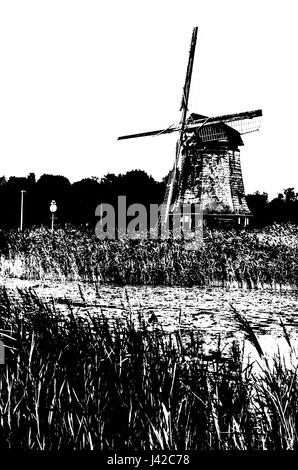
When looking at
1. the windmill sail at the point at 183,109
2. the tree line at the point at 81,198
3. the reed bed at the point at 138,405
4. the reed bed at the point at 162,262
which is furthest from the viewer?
the tree line at the point at 81,198

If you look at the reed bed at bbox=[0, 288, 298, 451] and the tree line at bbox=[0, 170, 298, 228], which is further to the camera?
the tree line at bbox=[0, 170, 298, 228]

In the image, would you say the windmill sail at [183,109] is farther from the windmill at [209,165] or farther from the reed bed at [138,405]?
the reed bed at [138,405]

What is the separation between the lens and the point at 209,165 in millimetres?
19891

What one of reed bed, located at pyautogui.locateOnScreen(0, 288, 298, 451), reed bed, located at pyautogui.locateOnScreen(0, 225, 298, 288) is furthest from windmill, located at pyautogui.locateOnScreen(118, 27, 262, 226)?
reed bed, located at pyautogui.locateOnScreen(0, 288, 298, 451)

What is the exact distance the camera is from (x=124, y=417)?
2236 mm

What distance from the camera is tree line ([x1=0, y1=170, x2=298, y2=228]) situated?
130ft

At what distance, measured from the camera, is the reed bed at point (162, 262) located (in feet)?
29.6

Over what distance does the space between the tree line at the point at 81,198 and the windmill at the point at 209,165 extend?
17062 millimetres

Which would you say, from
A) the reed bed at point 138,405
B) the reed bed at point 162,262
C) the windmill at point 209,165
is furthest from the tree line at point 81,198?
the reed bed at point 138,405

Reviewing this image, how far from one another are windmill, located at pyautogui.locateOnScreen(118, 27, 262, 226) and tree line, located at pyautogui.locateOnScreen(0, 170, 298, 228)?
17062mm

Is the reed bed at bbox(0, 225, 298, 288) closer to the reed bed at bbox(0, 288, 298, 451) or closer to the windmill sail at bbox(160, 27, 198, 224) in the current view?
the reed bed at bbox(0, 288, 298, 451)

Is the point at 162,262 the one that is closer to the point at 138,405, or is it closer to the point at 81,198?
the point at 138,405

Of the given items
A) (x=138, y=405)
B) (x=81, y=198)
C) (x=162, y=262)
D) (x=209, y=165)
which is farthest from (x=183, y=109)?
(x=81, y=198)
